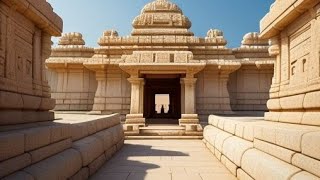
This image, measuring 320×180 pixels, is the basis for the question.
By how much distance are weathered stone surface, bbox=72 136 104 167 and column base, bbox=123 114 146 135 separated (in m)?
4.76

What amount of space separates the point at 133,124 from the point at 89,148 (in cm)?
596

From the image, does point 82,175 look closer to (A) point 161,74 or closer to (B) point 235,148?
(B) point 235,148

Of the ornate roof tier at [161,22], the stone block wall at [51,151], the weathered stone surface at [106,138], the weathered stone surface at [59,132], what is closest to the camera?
the stone block wall at [51,151]

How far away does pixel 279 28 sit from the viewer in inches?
218

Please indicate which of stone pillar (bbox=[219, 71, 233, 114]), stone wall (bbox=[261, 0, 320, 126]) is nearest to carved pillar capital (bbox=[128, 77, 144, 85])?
stone pillar (bbox=[219, 71, 233, 114])

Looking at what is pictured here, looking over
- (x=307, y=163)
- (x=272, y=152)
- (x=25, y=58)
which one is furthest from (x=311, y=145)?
(x=25, y=58)

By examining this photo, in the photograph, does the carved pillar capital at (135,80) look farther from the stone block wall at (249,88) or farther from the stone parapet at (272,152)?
the stone parapet at (272,152)

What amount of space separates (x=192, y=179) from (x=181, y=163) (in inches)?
53.2

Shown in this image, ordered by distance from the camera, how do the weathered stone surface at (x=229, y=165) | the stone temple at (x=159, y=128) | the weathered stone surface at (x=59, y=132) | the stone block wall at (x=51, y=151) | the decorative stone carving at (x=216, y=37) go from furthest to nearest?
the decorative stone carving at (x=216, y=37), the weathered stone surface at (x=229, y=165), the weathered stone surface at (x=59, y=132), the stone temple at (x=159, y=128), the stone block wall at (x=51, y=151)

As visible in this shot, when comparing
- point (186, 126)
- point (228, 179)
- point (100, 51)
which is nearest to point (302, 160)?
point (228, 179)

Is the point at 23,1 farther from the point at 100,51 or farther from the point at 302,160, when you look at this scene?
the point at 100,51

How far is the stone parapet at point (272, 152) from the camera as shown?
2.77 meters

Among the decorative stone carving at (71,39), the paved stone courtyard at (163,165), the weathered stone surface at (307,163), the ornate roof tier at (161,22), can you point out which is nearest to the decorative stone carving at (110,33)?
the ornate roof tier at (161,22)

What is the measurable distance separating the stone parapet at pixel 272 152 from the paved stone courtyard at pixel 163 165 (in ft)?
1.45
